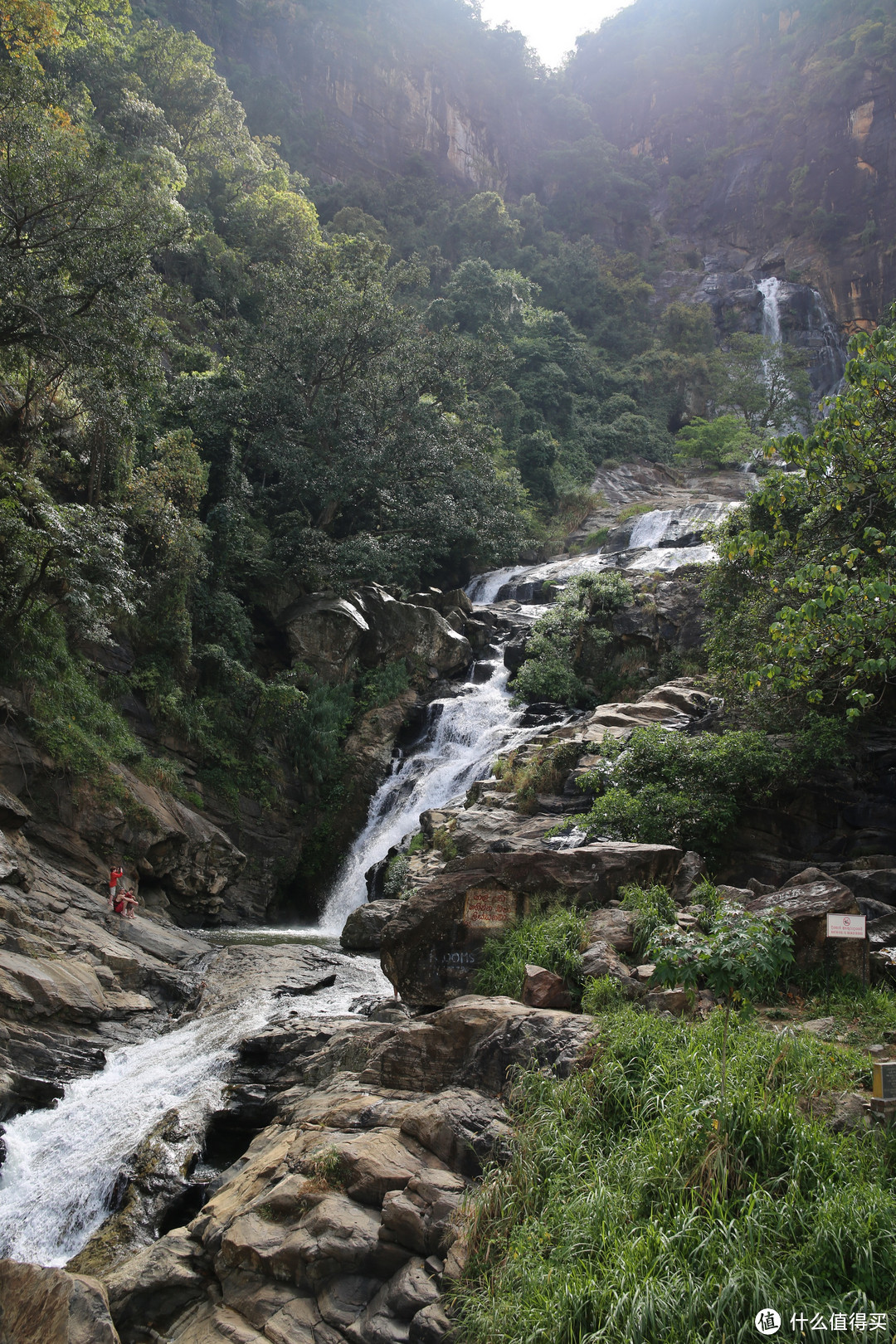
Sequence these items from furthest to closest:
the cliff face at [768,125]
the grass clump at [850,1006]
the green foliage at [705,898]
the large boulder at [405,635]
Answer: the cliff face at [768,125], the large boulder at [405,635], the green foliage at [705,898], the grass clump at [850,1006]

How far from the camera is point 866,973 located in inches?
247

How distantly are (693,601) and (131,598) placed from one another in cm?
1251

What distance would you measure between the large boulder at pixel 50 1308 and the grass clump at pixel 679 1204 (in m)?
2.37

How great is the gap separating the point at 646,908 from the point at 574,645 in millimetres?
12670

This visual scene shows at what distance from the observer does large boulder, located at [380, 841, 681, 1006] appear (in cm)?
827

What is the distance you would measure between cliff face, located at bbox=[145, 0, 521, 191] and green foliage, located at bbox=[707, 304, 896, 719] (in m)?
44.1

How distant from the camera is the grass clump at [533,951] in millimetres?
7098

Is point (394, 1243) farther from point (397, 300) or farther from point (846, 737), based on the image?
point (397, 300)

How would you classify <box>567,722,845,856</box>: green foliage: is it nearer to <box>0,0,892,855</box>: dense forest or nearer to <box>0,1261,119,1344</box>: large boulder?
<box>0,0,892,855</box>: dense forest

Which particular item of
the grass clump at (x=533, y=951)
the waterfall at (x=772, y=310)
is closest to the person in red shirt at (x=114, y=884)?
the grass clump at (x=533, y=951)

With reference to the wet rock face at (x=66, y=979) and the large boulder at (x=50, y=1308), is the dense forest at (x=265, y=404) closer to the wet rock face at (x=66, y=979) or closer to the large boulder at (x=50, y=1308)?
the wet rock face at (x=66, y=979)

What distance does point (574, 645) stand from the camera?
19.6 metres

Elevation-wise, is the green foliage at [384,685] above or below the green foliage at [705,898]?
above

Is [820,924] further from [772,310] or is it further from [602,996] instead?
[772,310]
